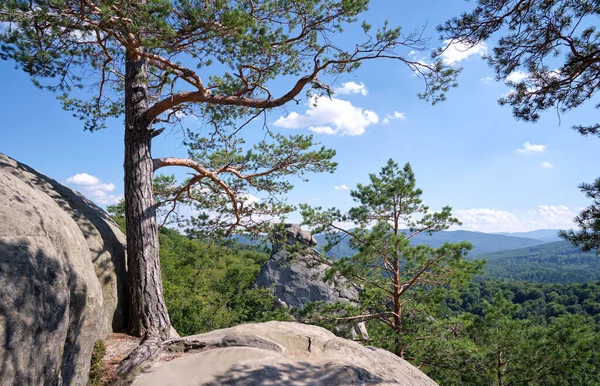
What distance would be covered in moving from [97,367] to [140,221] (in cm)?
225

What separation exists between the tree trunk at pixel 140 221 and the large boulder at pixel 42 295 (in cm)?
141

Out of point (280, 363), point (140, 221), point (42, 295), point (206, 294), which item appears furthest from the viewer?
point (206, 294)

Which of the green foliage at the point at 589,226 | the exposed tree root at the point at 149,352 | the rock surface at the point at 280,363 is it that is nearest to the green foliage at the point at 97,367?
the exposed tree root at the point at 149,352

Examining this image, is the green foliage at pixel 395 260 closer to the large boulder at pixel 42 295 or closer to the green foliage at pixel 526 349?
the green foliage at pixel 526 349

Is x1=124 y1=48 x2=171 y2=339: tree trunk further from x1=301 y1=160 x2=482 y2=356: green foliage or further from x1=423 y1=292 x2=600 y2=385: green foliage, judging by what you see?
x1=423 y1=292 x2=600 y2=385: green foliage

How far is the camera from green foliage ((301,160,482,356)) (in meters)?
7.75

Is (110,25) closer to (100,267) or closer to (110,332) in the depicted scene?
(100,267)

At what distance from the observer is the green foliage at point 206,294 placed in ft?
30.1

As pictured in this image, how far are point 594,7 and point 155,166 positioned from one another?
6.65 metres

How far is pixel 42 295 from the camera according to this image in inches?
103

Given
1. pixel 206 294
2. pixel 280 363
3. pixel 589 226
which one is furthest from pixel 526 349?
pixel 206 294

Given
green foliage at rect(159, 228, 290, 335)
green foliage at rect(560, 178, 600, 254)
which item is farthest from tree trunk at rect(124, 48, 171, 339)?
green foliage at rect(560, 178, 600, 254)

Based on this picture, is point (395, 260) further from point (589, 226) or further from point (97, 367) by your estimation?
point (97, 367)

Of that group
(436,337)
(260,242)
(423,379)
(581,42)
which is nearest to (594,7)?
(581,42)
